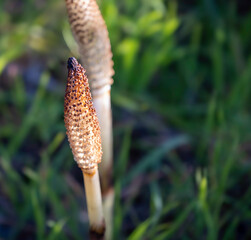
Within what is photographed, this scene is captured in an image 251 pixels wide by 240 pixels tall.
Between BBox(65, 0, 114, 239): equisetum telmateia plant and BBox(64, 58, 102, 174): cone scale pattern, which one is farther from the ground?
BBox(65, 0, 114, 239): equisetum telmateia plant

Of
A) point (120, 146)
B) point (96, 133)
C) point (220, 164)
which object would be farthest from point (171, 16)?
point (96, 133)

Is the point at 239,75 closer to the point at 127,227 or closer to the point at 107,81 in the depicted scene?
the point at 127,227

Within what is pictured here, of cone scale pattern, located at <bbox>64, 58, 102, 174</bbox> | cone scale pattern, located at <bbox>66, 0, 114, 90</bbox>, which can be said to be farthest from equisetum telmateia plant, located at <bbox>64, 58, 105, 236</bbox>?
cone scale pattern, located at <bbox>66, 0, 114, 90</bbox>

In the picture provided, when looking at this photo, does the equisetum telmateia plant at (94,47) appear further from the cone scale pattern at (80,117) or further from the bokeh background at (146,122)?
the bokeh background at (146,122)

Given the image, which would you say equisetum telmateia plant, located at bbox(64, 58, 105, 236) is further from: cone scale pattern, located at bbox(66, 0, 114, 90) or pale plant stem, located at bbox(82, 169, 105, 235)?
cone scale pattern, located at bbox(66, 0, 114, 90)

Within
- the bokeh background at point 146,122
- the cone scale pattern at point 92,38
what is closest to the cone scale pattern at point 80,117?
the cone scale pattern at point 92,38

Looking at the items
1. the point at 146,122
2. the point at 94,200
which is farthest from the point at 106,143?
the point at 146,122

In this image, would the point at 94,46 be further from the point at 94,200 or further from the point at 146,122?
the point at 146,122

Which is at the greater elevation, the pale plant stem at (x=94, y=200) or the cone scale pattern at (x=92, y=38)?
the cone scale pattern at (x=92, y=38)
